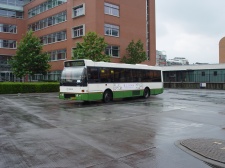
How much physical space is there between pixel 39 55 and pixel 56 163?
1355 inches

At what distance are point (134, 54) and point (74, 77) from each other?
2289 cm

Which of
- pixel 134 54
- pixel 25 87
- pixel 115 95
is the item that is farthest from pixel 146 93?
pixel 134 54

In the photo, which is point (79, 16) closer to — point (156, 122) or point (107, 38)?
point (107, 38)

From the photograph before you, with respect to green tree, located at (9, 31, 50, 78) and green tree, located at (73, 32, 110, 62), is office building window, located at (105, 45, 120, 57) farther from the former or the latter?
green tree, located at (9, 31, 50, 78)

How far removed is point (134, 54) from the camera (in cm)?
3984

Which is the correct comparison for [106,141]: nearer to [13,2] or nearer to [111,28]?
[111,28]

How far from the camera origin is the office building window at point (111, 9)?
38.9 metres

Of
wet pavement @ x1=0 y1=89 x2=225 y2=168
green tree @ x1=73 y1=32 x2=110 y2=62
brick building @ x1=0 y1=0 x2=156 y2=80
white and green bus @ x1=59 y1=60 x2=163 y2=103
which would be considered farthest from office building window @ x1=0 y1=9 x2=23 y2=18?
wet pavement @ x1=0 y1=89 x2=225 y2=168

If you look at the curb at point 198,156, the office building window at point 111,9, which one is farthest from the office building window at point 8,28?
the curb at point 198,156

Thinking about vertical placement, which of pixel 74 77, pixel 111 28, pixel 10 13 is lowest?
pixel 74 77

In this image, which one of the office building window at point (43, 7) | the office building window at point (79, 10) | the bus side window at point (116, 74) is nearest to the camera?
the bus side window at point (116, 74)

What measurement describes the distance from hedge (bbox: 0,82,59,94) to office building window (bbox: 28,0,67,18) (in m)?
17.2

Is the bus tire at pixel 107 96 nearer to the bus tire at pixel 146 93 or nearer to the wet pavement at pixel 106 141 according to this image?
the bus tire at pixel 146 93

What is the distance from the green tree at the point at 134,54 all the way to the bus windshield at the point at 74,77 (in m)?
21.8
